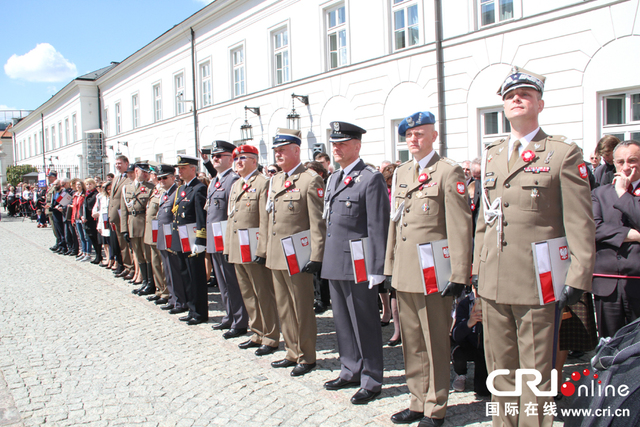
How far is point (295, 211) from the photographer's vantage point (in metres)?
4.28

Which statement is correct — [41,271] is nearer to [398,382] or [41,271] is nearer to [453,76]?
Result: [398,382]

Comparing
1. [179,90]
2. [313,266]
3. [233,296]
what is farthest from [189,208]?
[179,90]

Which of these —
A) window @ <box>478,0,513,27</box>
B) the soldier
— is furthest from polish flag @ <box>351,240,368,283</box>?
window @ <box>478,0,513,27</box>

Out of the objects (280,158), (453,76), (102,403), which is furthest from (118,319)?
(453,76)

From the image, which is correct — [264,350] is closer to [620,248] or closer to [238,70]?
[620,248]

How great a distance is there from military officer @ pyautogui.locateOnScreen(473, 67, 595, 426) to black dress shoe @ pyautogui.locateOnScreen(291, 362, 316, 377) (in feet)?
5.94

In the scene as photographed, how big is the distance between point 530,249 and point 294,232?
2152 millimetres

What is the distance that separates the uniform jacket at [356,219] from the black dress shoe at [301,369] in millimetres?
925

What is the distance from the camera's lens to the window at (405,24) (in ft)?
37.7

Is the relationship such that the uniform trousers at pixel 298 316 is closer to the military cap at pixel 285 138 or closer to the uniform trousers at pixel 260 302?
the uniform trousers at pixel 260 302

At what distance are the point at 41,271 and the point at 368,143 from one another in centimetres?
A: 813

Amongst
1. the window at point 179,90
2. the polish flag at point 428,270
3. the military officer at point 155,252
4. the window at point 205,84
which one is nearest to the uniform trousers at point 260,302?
the polish flag at point 428,270

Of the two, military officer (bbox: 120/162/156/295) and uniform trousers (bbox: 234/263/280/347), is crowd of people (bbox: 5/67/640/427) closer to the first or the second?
uniform trousers (bbox: 234/263/280/347)

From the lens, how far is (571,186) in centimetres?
250
